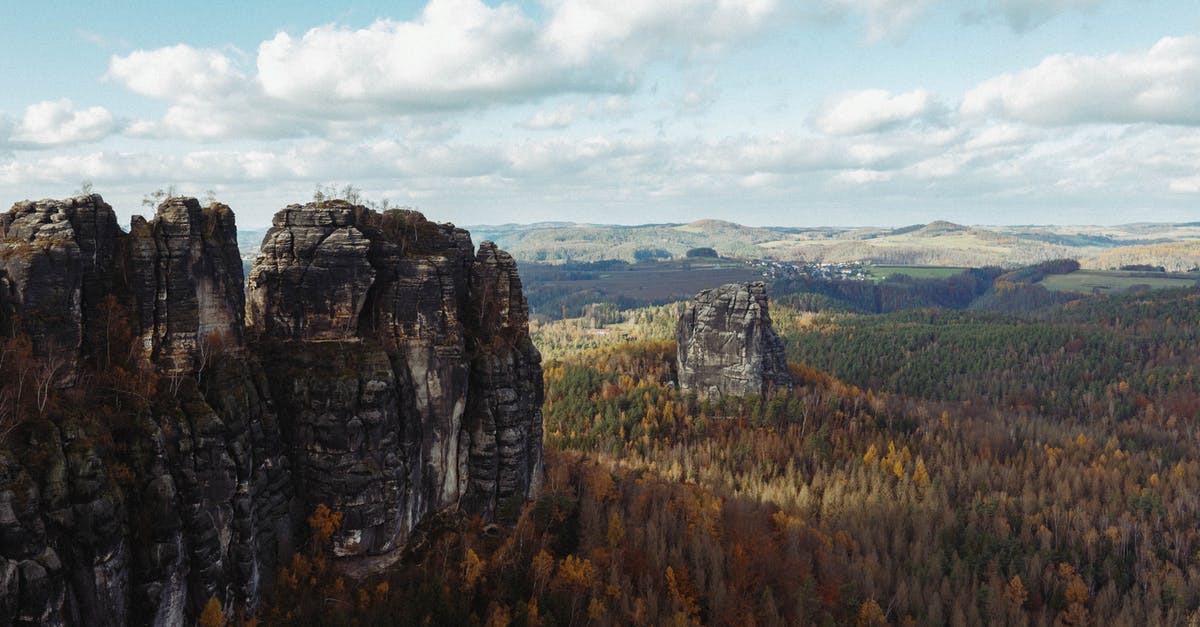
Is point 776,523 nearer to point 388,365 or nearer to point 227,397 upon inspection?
point 388,365

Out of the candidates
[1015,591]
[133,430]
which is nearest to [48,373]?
[133,430]

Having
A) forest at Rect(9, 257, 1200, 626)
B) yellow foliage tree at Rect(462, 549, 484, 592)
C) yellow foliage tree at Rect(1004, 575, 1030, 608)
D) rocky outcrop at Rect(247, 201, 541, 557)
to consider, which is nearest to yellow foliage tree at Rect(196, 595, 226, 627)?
forest at Rect(9, 257, 1200, 626)

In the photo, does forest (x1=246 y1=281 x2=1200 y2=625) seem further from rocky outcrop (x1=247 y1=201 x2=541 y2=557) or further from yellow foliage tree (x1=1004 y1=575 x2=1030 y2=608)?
rocky outcrop (x1=247 y1=201 x2=541 y2=557)

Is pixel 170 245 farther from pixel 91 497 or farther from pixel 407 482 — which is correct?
pixel 407 482

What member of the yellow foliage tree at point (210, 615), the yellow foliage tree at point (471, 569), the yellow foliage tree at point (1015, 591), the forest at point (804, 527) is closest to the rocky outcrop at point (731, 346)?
the forest at point (804, 527)

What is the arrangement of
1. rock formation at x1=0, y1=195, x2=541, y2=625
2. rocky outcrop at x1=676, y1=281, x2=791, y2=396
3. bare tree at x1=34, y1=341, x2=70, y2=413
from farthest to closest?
rocky outcrop at x1=676, y1=281, x2=791, y2=396, bare tree at x1=34, y1=341, x2=70, y2=413, rock formation at x1=0, y1=195, x2=541, y2=625

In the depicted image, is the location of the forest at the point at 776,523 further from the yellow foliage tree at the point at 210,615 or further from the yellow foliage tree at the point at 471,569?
the yellow foliage tree at the point at 471,569
